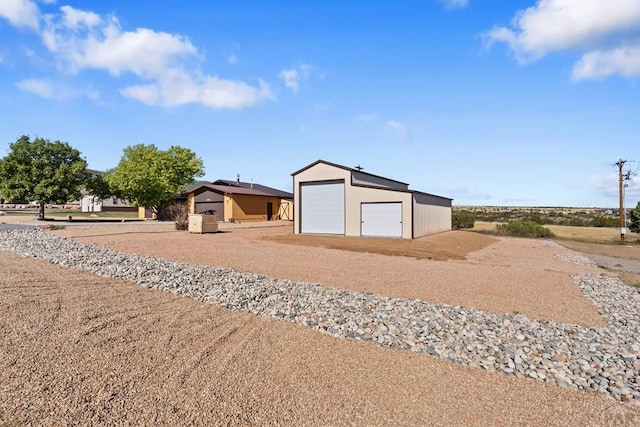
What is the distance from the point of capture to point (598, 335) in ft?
21.9

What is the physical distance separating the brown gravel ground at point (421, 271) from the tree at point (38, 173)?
1633 cm

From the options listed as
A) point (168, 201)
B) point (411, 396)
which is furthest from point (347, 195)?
point (168, 201)

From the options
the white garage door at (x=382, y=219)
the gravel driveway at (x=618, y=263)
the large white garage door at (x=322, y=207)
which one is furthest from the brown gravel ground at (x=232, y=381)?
the large white garage door at (x=322, y=207)

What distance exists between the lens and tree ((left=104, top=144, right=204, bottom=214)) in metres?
37.1

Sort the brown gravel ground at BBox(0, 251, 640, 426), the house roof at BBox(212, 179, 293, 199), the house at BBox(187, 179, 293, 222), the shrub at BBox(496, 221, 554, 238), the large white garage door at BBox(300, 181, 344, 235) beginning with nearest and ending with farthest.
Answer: the brown gravel ground at BBox(0, 251, 640, 426) → the large white garage door at BBox(300, 181, 344, 235) → the shrub at BBox(496, 221, 554, 238) → the house at BBox(187, 179, 293, 222) → the house roof at BBox(212, 179, 293, 199)

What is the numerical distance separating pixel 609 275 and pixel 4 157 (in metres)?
41.7

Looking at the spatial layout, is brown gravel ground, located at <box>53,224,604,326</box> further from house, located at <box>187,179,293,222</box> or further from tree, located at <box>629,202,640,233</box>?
tree, located at <box>629,202,640,233</box>

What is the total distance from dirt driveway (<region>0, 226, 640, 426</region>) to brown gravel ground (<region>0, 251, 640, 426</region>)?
2 centimetres

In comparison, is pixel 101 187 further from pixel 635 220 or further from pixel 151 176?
pixel 635 220

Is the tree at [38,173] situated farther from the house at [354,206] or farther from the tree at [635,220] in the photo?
the tree at [635,220]

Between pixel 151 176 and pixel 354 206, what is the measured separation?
23.6 metres

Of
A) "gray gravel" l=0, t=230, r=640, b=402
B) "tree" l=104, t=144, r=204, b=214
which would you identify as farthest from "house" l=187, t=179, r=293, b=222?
"gray gravel" l=0, t=230, r=640, b=402

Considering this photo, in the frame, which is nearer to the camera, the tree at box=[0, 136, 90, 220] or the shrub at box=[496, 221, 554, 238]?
the tree at box=[0, 136, 90, 220]

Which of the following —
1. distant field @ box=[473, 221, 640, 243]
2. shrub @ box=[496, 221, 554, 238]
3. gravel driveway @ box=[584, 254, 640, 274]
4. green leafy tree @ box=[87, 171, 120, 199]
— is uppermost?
green leafy tree @ box=[87, 171, 120, 199]
